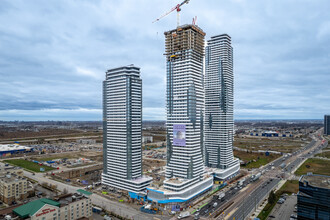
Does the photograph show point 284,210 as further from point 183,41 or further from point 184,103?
point 183,41

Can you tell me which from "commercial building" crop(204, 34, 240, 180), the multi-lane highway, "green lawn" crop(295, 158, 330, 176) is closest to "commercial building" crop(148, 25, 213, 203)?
the multi-lane highway

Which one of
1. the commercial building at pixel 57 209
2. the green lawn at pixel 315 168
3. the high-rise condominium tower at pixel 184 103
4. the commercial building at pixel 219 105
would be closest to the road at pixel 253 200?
the commercial building at pixel 219 105

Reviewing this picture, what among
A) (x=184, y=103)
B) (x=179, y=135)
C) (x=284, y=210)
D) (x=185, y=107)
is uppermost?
(x=184, y=103)

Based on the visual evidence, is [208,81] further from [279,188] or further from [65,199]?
[65,199]

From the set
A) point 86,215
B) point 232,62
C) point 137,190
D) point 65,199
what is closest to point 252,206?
point 137,190

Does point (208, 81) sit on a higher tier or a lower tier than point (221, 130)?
higher

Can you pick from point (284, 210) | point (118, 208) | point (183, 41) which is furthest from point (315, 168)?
point (118, 208)

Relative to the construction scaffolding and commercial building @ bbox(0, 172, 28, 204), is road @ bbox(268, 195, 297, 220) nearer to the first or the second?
the construction scaffolding
